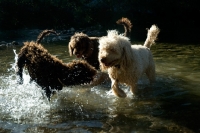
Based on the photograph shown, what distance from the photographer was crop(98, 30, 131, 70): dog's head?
16.1ft

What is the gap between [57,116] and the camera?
478 centimetres

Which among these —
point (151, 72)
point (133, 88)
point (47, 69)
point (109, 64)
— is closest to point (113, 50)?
point (109, 64)

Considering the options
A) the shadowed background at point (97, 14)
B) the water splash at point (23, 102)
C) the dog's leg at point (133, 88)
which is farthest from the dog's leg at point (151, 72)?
the shadowed background at point (97, 14)

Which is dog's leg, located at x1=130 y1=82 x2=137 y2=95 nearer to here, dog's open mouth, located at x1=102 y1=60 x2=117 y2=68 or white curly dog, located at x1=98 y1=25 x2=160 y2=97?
white curly dog, located at x1=98 y1=25 x2=160 y2=97

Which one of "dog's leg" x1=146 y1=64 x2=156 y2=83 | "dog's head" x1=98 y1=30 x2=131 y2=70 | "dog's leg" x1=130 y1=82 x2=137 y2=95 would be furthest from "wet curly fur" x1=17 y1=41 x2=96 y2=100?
"dog's leg" x1=146 y1=64 x2=156 y2=83

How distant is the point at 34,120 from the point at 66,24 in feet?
58.2

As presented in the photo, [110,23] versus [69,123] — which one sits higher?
[110,23]

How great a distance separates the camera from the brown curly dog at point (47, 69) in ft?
17.6

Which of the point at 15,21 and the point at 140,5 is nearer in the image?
the point at 15,21

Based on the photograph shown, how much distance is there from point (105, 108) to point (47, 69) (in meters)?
1.29

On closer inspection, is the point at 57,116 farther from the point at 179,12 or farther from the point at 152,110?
the point at 179,12

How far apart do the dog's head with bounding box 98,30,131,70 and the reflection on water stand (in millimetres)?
810

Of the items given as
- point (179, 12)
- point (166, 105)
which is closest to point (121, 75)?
point (166, 105)

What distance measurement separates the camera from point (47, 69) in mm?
5383
